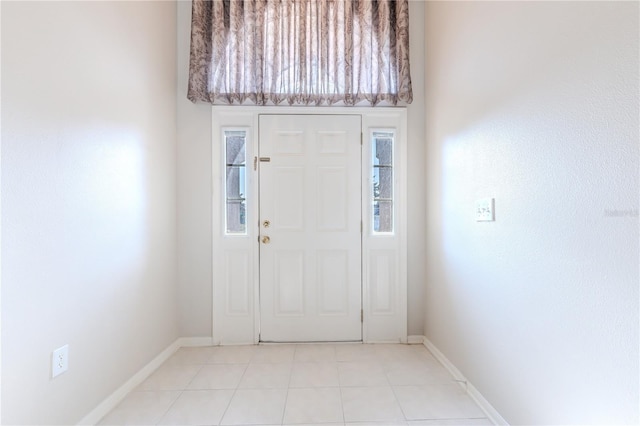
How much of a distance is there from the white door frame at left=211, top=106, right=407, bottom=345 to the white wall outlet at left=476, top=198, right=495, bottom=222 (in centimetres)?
89

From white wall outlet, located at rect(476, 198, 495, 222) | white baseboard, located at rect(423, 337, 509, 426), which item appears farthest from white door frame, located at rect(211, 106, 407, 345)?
white wall outlet, located at rect(476, 198, 495, 222)

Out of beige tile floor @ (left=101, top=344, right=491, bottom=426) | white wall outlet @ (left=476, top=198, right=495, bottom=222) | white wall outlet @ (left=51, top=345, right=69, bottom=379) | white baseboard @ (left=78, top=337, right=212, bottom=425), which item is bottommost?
beige tile floor @ (left=101, top=344, right=491, bottom=426)

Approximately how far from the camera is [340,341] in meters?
2.66

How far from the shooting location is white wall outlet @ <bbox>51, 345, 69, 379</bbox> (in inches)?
55.1

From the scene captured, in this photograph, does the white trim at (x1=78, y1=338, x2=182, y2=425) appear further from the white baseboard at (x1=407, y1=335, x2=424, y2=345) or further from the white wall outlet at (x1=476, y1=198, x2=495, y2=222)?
the white wall outlet at (x1=476, y1=198, x2=495, y2=222)

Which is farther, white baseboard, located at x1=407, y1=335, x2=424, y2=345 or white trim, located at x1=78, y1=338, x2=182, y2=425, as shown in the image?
white baseboard, located at x1=407, y1=335, x2=424, y2=345

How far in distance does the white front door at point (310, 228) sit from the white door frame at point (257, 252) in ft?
0.20

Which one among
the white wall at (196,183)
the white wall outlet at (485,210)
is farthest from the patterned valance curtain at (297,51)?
the white wall outlet at (485,210)

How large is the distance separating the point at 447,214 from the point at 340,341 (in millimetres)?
1381

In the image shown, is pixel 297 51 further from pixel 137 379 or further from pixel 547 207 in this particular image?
pixel 137 379

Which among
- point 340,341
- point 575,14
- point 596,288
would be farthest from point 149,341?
point 575,14

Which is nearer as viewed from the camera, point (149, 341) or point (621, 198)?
point (621, 198)


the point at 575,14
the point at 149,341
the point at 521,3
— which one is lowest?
the point at 149,341

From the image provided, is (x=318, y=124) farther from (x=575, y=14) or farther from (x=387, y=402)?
(x=387, y=402)
